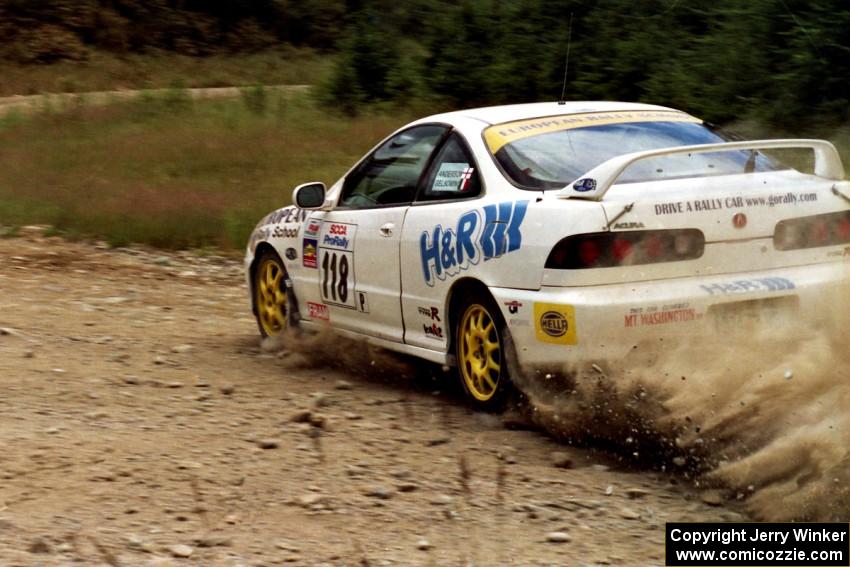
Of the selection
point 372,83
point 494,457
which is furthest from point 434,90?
point 494,457

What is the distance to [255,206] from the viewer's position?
14.6 meters

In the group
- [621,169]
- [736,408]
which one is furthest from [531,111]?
[736,408]

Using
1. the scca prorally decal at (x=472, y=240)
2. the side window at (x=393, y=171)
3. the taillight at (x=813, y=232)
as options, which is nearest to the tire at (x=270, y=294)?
the side window at (x=393, y=171)

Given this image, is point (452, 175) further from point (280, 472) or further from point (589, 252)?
point (280, 472)

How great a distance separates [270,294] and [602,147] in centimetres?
286

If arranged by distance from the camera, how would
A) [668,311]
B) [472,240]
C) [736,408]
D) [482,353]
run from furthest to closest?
1. [482,353]
2. [472,240]
3. [668,311]
4. [736,408]

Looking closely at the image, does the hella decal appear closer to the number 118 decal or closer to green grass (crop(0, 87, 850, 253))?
the number 118 decal

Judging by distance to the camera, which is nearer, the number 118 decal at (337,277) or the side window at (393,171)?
the side window at (393,171)

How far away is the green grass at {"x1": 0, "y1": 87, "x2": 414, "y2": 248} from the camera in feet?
45.6

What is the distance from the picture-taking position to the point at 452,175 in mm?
6703

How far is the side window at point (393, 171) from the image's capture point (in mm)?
7047

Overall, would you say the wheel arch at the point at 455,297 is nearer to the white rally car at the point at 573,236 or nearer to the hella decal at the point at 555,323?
the white rally car at the point at 573,236

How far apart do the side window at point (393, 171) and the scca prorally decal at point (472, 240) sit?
19.1 inches

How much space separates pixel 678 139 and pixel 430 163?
1277mm
